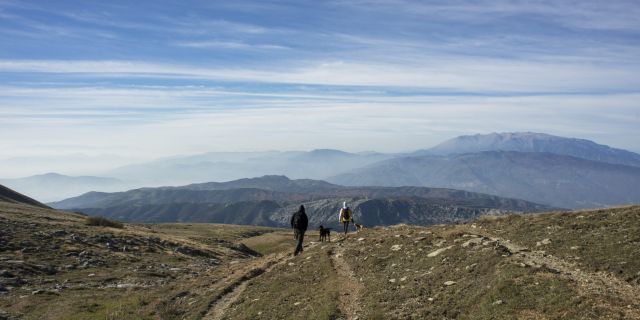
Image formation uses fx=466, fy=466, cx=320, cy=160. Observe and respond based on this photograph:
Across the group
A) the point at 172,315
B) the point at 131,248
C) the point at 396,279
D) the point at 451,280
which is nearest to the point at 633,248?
the point at 451,280

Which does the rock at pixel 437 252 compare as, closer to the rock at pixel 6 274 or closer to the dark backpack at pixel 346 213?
the dark backpack at pixel 346 213

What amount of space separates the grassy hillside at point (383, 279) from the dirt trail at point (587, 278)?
5 cm

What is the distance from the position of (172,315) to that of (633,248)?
24.0 meters

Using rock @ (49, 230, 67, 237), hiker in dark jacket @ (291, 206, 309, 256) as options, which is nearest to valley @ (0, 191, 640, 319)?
hiker in dark jacket @ (291, 206, 309, 256)

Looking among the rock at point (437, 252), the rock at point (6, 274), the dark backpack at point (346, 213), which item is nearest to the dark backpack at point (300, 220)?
the dark backpack at point (346, 213)

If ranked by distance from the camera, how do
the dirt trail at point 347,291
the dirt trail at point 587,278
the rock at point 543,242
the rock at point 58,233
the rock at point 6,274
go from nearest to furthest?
the dirt trail at point 587,278
the dirt trail at point 347,291
the rock at point 543,242
the rock at point 6,274
the rock at point 58,233

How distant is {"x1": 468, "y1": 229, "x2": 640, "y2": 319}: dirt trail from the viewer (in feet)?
52.7

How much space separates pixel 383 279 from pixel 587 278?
32.3 ft

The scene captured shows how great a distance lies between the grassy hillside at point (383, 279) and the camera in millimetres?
18328

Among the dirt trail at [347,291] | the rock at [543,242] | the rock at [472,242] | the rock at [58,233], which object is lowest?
the dirt trail at [347,291]

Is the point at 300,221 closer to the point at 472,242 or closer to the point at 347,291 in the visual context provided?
the point at 347,291

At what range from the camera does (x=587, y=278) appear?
62.7 feet

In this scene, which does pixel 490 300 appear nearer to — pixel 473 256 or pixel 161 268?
pixel 473 256

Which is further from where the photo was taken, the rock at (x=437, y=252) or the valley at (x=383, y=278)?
the rock at (x=437, y=252)
